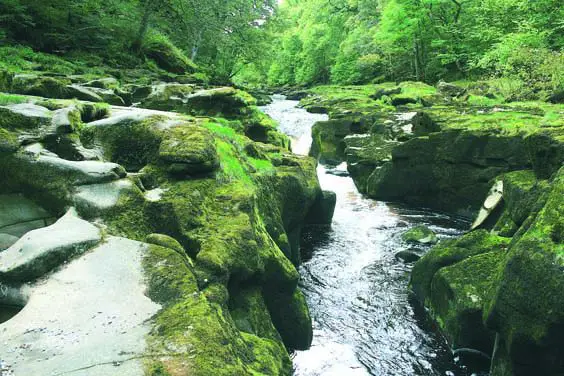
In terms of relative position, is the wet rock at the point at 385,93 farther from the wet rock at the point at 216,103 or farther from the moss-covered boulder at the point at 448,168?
the wet rock at the point at 216,103

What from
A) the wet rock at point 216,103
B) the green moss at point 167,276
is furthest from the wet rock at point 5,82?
the green moss at point 167,276

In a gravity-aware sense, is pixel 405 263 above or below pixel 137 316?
below

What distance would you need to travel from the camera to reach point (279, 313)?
6719 millimetres

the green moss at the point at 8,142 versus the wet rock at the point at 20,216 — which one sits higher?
the green moss at the point at 8,142

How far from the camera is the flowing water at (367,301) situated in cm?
684

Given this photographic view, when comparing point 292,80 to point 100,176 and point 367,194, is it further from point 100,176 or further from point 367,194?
point 100,176

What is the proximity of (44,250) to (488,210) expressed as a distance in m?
10.8

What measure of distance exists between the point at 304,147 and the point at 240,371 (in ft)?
67.7

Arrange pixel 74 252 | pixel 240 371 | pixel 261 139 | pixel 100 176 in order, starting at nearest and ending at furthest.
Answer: pixel 240 371 < pixel 74 252 < pixel 100 176 < pixel 261 139

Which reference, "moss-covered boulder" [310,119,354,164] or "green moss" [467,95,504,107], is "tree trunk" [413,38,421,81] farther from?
"moss-covered boulder" [310,119,354,164]

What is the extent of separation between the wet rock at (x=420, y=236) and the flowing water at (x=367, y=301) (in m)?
0.26

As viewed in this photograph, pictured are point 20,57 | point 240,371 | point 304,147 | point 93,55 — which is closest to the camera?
point 240,371

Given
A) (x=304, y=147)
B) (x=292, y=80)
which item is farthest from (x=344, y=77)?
(x=304, y=147)

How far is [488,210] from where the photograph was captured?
37.7 feet
